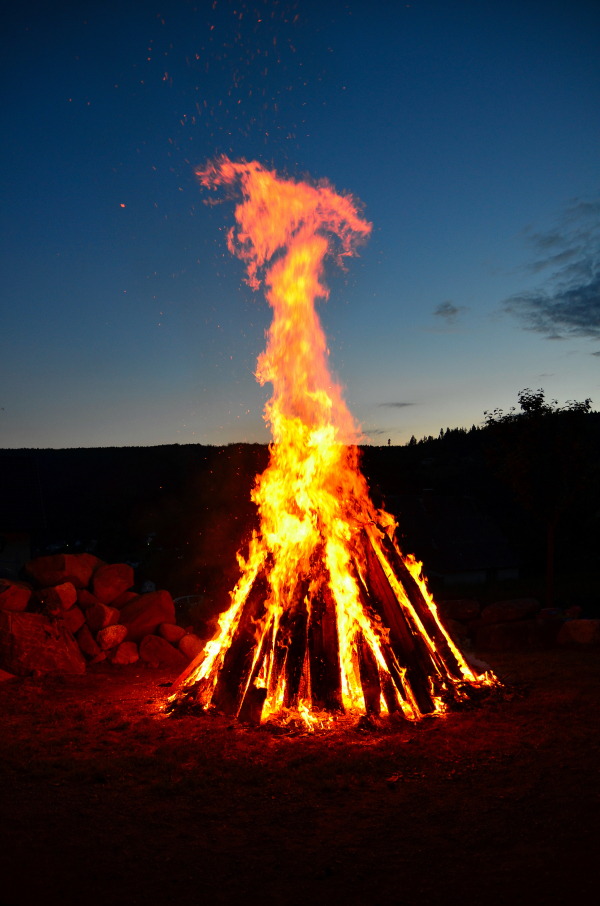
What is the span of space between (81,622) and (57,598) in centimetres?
62

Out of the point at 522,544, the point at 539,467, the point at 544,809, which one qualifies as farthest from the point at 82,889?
the point at 522,544

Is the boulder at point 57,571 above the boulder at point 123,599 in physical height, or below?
above

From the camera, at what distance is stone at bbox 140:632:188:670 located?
9.62 meters

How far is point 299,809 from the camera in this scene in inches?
175

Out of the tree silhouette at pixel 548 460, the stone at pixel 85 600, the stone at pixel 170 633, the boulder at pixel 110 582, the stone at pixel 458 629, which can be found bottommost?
the stone at pixel 458 629

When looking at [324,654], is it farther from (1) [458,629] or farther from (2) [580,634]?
(2) [580,634]

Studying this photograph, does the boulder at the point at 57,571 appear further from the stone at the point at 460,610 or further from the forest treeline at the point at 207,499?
the stone at the point at 460,610

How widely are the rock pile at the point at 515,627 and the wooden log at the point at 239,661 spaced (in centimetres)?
450

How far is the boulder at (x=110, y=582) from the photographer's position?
1012cm

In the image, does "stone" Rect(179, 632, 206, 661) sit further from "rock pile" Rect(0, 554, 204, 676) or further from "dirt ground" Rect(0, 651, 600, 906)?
"dirt ground" Rect(0, 651, 600, 906)

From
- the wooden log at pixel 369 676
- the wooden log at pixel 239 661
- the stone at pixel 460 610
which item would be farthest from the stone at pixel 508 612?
the wooden log at pixel 239 661

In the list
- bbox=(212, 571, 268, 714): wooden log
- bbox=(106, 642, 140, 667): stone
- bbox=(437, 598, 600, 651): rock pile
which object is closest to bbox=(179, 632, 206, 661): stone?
bbox=(106, 642, 140, 667): stone

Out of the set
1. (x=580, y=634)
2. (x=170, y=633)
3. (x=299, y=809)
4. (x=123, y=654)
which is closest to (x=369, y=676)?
(x=299, y=809)

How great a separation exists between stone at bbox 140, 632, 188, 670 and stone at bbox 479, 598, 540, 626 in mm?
6244
